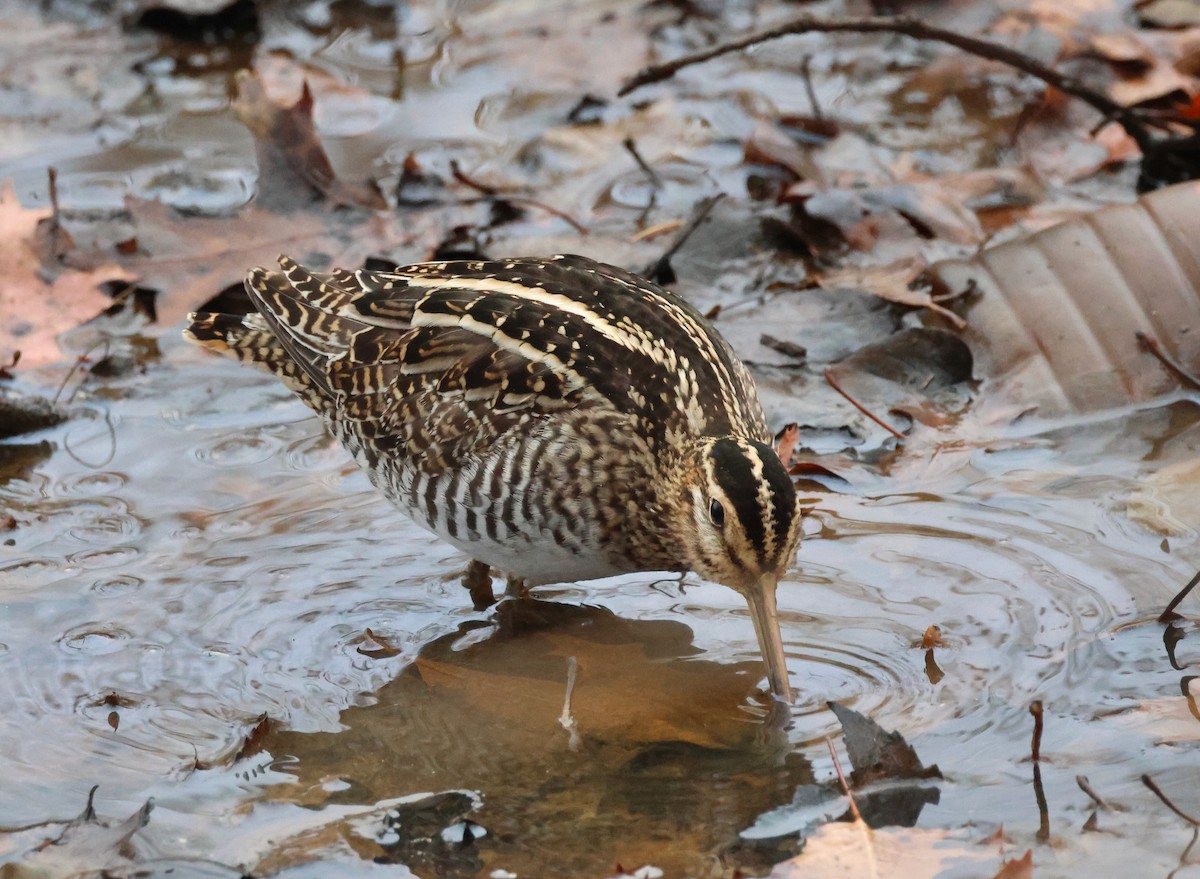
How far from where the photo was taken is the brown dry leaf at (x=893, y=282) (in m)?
6.98

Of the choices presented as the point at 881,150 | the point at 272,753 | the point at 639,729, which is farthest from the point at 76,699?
the point at 881,150

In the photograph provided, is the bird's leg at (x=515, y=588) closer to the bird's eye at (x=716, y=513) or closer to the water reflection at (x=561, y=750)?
the water reflection at (x=561, y=750)

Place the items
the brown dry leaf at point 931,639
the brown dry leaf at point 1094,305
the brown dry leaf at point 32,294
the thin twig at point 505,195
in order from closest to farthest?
the brown dry leaf at point 931,639 < the brown dry leaf at point 1094,305 < the brown dry leaf at point 32,294 < the thin twig at point 505,195

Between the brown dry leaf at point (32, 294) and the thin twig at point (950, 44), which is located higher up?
the brown dry leaf at point (32, 294)

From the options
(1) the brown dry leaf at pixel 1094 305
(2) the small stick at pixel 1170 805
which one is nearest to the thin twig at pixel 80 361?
(1) the brown dry leaf at pixel 1094 305

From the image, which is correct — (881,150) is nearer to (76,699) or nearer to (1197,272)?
(1197,272)

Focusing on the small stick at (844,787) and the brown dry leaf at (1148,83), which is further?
the brown dry leaf at (1148,83)

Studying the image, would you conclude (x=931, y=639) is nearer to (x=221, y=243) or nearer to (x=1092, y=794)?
(x=1092, y=794)

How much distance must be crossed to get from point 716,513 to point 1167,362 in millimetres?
2445

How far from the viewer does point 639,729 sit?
5031 millimetres

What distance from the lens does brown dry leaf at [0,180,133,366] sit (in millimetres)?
7324

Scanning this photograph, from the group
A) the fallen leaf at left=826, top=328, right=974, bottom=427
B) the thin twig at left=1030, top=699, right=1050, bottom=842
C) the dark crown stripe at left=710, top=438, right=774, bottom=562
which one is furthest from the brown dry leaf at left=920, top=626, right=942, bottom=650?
the fallen leaf at left=826, top=328, right=974, bottom=427

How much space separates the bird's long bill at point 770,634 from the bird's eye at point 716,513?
0.72ft

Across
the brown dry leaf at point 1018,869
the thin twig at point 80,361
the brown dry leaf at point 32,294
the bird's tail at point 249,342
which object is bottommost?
the brown dry leaf at point 1018,869
